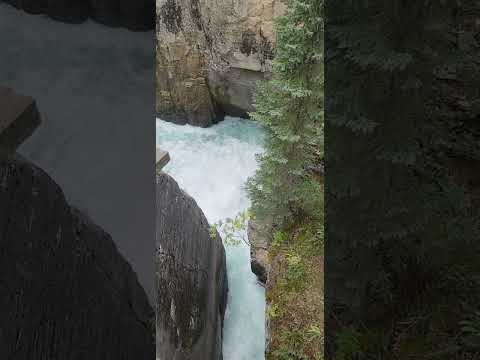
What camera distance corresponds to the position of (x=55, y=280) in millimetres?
417

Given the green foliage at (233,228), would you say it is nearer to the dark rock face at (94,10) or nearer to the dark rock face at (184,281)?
the dark rock face at (184,281)

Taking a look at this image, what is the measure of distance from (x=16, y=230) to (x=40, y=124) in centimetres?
12

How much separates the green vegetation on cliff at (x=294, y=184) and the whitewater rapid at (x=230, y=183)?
3.23 ft

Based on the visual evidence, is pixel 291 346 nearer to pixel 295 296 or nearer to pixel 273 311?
pixel 273 311

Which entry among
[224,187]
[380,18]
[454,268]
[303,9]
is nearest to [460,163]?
[454,268]

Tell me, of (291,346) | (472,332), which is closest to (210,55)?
(291,346)

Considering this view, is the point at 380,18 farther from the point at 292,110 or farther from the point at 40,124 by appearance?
the point at 40,124

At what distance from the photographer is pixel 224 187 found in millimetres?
11234

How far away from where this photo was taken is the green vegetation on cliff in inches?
198

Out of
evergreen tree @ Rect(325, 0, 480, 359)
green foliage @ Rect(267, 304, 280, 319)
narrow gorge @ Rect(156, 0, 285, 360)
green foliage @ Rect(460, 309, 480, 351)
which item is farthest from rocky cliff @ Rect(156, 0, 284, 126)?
green foliage @ Rect(460, 309, 480, 351)

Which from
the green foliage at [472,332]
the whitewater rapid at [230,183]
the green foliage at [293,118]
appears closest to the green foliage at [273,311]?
the green foliage at [293,118]

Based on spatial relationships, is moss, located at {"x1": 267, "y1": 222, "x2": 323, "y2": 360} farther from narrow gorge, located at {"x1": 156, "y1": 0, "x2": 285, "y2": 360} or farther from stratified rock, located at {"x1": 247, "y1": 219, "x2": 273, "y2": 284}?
narrow gorge, located at {"x1": 156, "y1": 0, "x2": 285, "y2": 360}

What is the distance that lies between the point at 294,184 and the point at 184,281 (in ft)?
7.41

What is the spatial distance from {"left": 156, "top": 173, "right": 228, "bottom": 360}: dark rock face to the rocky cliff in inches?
272
